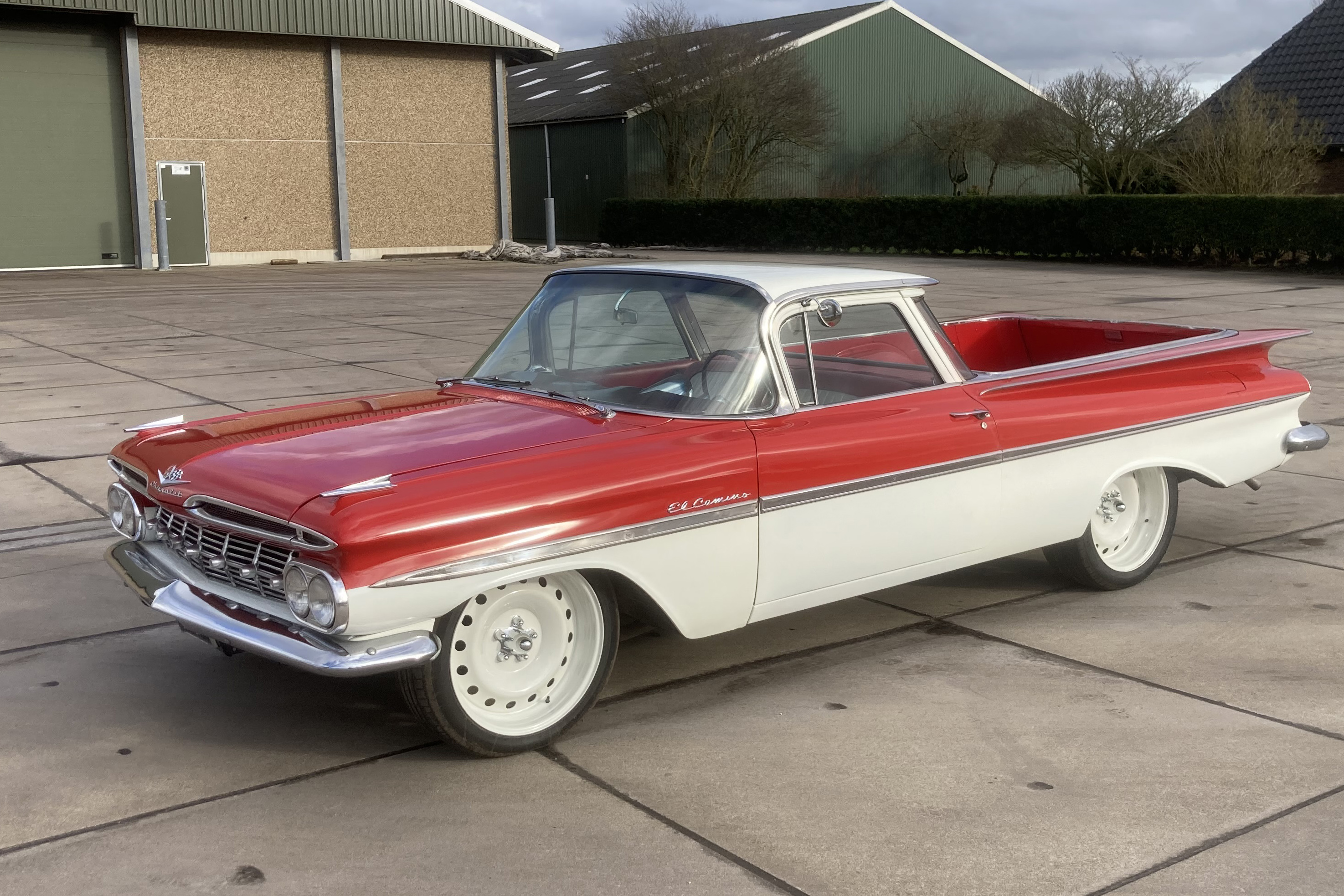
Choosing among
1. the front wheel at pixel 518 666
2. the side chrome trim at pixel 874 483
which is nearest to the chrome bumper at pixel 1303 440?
the side chrome trim at pixel 874 483

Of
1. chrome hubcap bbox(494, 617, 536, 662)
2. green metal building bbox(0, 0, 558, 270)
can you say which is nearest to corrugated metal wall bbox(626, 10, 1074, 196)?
green metal building bbox(0, 0, 558, 270)

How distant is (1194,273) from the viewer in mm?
25812

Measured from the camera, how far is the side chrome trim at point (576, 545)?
3.72 m

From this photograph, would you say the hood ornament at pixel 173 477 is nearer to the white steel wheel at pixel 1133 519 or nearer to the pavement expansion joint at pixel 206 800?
the pavement expansion joint at pixel 206 800

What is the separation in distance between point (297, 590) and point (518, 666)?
27.7 inches

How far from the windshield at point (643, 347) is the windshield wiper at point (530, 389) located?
0.03ft

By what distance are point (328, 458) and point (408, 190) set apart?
2897cm

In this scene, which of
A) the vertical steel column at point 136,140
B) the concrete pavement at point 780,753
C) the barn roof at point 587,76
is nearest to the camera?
the concrete pavement at point 780,753

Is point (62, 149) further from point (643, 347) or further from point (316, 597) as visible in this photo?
point (316, 597)

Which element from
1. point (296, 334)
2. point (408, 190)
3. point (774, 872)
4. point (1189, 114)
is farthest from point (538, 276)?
point (774, 872)

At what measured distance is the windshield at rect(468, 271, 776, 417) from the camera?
4.64 meters

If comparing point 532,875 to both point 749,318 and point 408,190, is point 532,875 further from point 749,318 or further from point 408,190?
point 408,190

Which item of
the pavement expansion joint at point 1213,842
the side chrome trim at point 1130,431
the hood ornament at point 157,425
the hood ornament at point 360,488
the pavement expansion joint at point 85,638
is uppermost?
the hood ornament at point 157,425

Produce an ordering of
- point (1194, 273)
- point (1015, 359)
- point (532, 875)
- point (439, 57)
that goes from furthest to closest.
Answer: point (439, 57) → point (1194, 273) → point (1015, 359) → point (532, 875)
